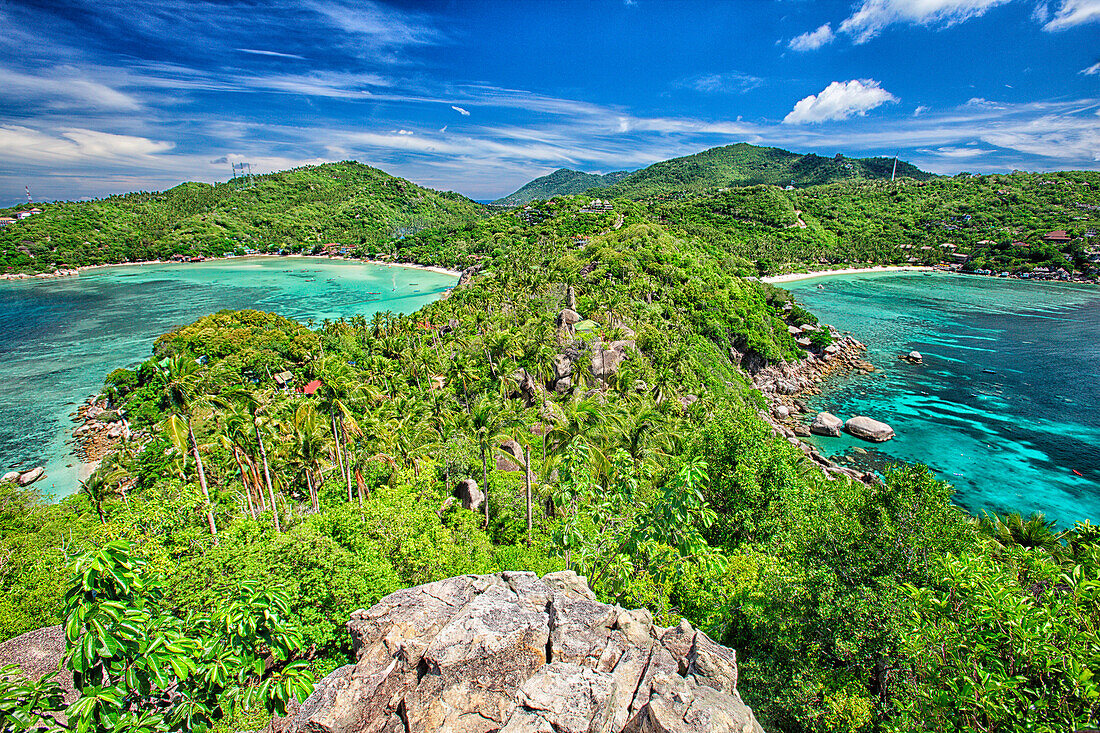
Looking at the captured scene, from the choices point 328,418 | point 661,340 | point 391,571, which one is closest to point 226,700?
point 391,571

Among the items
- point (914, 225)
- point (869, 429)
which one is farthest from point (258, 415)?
point (914, 225)

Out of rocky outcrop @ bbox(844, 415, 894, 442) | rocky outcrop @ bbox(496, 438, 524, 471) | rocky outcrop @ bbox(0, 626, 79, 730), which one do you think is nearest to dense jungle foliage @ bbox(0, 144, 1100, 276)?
rocky outcrop @ bbox(844, 415, 894, 442)

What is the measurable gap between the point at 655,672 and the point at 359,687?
23.5ft

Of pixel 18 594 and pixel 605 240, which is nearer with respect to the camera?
pixel 18 594

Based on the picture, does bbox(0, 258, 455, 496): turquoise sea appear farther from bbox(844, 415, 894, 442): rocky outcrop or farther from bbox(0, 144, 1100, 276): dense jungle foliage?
bbox(844, 415, 894, 442): rocky outcrop

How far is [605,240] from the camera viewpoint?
9650cm

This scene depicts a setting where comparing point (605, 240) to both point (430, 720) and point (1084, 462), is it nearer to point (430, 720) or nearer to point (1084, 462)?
point (1084, 462)

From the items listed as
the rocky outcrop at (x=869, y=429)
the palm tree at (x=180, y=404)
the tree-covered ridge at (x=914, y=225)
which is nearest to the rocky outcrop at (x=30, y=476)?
the palm tree at (x=180, y=404)

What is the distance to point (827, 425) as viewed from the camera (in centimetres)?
5056

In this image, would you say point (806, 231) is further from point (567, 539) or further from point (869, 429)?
point (567, 539)

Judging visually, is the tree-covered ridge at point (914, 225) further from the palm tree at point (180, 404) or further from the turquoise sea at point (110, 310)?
the palm tree at point (180, 404)

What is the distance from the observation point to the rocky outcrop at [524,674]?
31.9 feet

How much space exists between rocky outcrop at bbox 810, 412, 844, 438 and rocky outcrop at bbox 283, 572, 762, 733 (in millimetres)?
46006

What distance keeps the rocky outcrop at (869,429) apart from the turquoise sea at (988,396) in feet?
2.78
